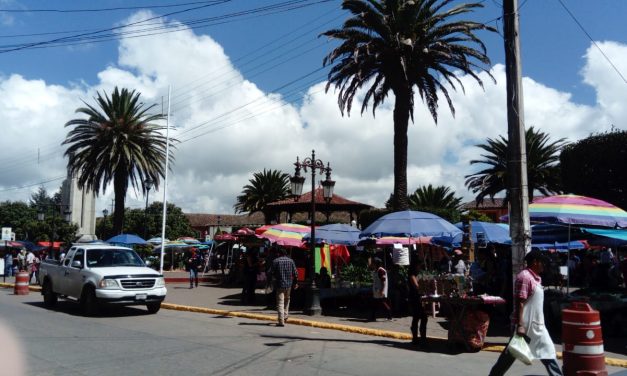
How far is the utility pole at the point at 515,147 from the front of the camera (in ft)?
32.2

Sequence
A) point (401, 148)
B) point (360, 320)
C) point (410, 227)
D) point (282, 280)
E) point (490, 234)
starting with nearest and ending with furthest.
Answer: point (282, 280), point (360, 320), point (410, 227), point (490, 234), point (401, 148)

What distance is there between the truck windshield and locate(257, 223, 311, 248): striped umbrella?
5577 millimetres

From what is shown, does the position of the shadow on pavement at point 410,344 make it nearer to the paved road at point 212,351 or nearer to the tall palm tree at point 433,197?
the paved road at point 212,351

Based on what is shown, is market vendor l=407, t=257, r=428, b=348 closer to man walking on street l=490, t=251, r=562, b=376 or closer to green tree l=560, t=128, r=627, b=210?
man walking on street l=490, t=251, r=562, b=376

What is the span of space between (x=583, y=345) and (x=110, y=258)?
12923 mm

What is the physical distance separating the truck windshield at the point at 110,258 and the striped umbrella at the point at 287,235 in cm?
558

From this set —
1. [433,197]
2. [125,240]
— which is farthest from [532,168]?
[125,240]

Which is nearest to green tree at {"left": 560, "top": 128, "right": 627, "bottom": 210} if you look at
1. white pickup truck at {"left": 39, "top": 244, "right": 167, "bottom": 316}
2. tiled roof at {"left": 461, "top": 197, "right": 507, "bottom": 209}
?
white pickup truck at {"left": 39, "top": 244, "right": 167, "bottom": 316}

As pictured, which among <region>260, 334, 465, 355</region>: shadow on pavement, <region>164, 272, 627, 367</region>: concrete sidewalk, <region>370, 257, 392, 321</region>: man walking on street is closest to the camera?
<region>260, 334, 465, 355</region>: shadow on pavement

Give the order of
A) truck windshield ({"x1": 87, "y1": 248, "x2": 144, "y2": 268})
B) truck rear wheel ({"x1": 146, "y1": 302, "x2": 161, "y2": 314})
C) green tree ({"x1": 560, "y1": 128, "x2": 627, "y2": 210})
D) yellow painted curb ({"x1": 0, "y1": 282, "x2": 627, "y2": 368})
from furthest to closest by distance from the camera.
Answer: green tree ({"x1": 560, "y1": 128, "x2": 627, "y2": 210}) → truck windshield ({"x1": 87, "y1": 248, "x2": 144, "y2": 268}) → truck rear wheel ({"x1": 146, "y1": 302, "x2": 161, "y2": 314}) → yellow painted curb ({"x1": 0, "y1": 282, "x2": 627, "y2": 368})

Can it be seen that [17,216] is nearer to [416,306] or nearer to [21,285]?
[21,285]

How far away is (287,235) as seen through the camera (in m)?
20.8

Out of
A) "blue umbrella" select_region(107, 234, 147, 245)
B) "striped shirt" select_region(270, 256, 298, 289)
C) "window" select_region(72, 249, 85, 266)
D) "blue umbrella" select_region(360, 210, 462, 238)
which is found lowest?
"striped shirt" select_region(270, 256, 298, 289)

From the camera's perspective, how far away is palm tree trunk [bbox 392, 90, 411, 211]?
23938mm
